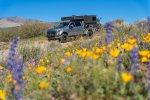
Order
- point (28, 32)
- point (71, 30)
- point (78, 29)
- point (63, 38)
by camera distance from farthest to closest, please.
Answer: point (28, 32) < point (78, 29) < point (71, 30) < point (63, 38)

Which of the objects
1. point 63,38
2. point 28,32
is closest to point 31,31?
point 28,32

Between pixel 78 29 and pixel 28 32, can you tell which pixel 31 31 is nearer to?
pixel 28 32

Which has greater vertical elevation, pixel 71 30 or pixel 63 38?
pixel 71 30

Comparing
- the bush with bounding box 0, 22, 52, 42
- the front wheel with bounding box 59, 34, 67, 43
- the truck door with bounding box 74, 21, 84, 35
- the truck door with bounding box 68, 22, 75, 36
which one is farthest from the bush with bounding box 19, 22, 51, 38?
the front wheel with bounding box 59, 34, 67, 43

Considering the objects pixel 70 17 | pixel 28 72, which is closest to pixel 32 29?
pixel 70 17

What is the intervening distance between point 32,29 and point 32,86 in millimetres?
36538

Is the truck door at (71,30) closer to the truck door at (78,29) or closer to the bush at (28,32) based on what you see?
the truck door at (78,29)

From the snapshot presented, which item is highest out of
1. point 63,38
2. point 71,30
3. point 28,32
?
point 71,30

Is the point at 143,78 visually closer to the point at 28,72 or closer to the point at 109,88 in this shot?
the point at 109,88

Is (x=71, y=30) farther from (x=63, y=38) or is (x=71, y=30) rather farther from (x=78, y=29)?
(x=63, y=38)

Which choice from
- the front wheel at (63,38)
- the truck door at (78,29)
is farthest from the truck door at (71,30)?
the front wheel at (63,38)

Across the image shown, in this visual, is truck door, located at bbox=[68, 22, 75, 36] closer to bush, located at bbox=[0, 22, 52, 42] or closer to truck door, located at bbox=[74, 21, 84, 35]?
truck door, located at bbox=[74, 21, 84, 35]

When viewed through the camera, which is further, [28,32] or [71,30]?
[28,32]

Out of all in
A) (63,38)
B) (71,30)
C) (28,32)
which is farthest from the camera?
(28,32)
